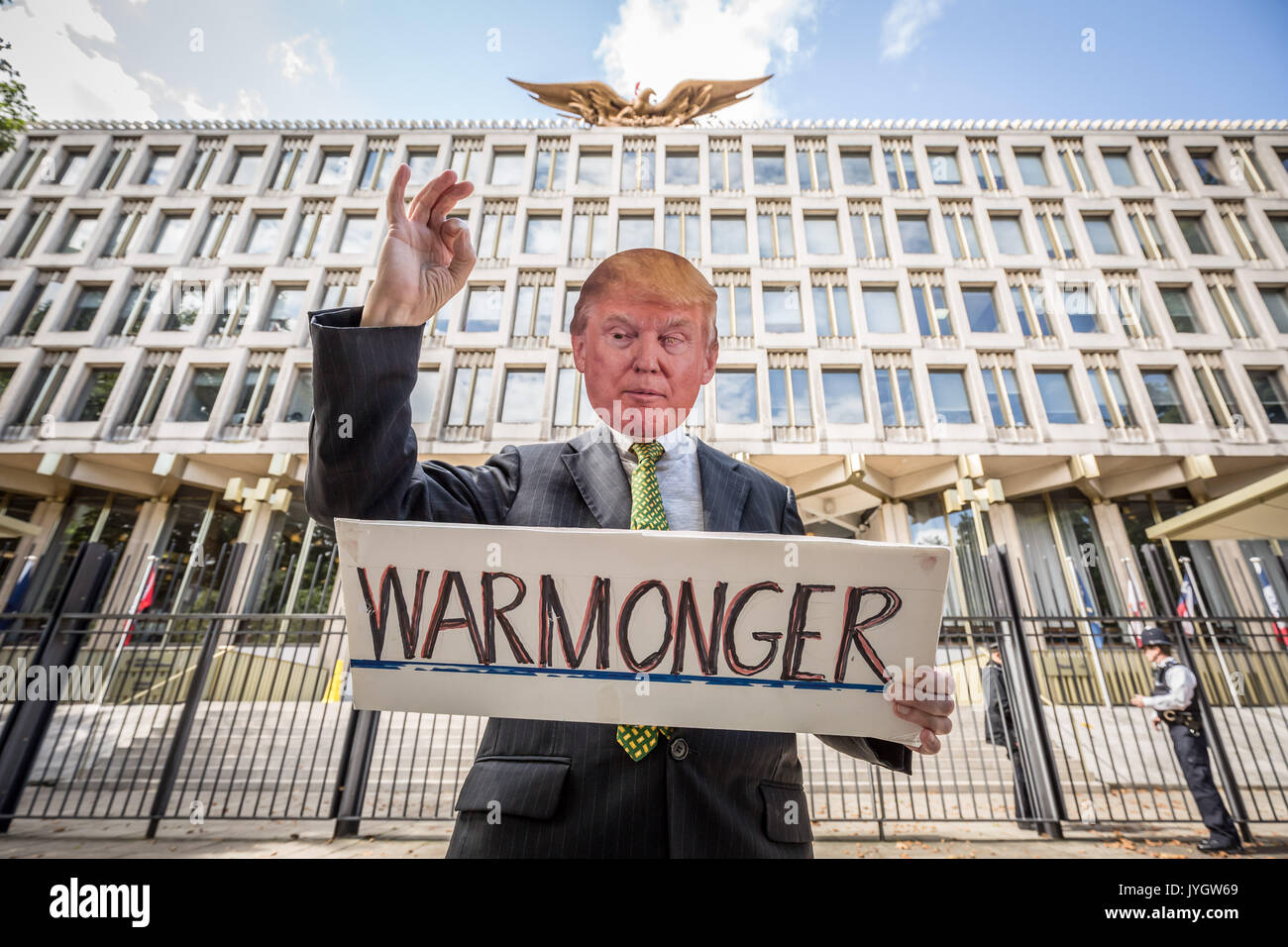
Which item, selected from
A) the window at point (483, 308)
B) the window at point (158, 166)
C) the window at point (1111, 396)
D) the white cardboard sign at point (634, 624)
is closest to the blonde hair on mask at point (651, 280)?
the white cardboard sign at point (634, 624)

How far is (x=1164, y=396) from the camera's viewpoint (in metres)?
17.4

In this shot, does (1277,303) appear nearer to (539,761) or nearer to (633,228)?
(633,228)

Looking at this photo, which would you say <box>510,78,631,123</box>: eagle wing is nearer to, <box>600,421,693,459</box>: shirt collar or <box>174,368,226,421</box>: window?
<box>174,368,226,421</box>: window

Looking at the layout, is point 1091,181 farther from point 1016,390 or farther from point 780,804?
point 780,804

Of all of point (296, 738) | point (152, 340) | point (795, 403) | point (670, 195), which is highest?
point (670, 195)

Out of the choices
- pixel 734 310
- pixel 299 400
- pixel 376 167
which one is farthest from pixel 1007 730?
pixel 376 167

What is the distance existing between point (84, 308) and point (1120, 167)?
130 ft

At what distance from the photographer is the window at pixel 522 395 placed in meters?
17.8

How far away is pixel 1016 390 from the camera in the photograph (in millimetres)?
17578

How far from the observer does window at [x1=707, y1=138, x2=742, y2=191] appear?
20703 mm

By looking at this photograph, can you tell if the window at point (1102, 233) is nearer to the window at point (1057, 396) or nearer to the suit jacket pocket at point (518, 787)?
the window at point (1057, 396)

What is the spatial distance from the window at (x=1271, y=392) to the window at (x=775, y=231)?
51.4 feet
